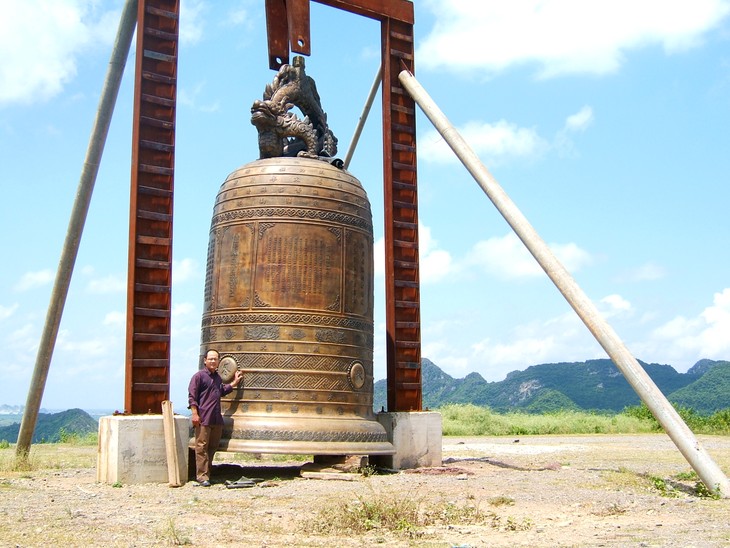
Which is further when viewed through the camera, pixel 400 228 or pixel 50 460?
pixel 50 460

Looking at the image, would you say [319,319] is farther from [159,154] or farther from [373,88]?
[373,88]

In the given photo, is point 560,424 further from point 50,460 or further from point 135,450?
point 135,450

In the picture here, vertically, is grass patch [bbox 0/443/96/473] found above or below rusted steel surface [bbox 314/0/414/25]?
below

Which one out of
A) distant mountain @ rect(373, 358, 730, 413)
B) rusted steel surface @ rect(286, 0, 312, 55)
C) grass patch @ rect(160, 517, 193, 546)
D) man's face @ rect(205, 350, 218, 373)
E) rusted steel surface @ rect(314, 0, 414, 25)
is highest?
rusted steel surface @ rect(314, 0, 414, 25)

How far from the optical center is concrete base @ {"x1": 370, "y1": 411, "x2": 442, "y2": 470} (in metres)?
10.7

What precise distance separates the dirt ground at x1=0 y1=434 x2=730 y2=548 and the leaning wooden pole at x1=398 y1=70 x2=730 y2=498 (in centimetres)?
34

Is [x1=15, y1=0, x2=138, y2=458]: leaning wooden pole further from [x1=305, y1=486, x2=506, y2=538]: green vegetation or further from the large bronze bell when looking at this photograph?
[x1=305, y1=486, x2=506, y2=538]: green vegetation

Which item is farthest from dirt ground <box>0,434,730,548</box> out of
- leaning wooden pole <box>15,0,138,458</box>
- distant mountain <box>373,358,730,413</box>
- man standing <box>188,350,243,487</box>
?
distant mountain <box>373,358,730,413</box>

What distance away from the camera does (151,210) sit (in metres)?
9.66

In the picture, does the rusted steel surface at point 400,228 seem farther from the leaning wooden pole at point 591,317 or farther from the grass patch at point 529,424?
the grass patch at point 529,424

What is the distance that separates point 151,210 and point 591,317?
16.4 feet

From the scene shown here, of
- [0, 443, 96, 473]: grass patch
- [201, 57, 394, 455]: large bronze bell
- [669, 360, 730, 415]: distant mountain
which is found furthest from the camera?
[669, 360, 730, 415]: distant mountain

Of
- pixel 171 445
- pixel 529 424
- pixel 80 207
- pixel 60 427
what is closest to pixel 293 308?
pixel 171 445

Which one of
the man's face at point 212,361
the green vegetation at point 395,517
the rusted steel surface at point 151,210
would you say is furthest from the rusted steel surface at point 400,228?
the green vegetation at point 395,517
